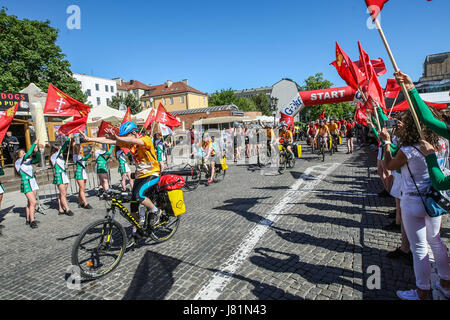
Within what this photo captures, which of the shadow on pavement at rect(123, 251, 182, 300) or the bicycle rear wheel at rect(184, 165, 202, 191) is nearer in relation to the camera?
the shadow on pavement at rect(123, 251, 182, 300)

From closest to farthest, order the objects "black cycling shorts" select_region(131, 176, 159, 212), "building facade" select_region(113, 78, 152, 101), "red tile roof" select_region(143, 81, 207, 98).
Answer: "black cycling shorts" select_region(131, 176, 159, 212)
"red tile roof" select_region(143, 81, 207, 98)
"building facade" select_region(113, 78, 152, 101)

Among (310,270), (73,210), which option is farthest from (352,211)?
(73,210)

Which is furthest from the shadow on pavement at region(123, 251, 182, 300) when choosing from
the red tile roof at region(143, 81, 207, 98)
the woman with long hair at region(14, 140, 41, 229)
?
the red tile roof at region(143, 81, 207, 98)

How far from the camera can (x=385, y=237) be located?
13.4 ft

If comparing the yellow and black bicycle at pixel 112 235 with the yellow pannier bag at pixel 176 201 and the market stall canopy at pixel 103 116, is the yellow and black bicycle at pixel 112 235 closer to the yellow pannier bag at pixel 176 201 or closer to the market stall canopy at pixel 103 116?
the yellow pannier bag at pixel 176 201

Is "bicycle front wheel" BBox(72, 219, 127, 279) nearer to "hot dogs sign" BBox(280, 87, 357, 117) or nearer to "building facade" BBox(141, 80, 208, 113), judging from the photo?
"hot dogs sign" BBox(280, 87, 357, 117)

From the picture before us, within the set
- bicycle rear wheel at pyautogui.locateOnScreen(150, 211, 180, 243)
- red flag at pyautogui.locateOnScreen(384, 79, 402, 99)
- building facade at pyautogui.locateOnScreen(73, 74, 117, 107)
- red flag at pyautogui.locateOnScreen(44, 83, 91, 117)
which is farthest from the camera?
building facade at pyautogui.locateOnScreen(73, 74, 117, 107)

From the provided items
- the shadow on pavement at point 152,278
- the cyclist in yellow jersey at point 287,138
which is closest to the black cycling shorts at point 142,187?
the shadow on pavement at point 152,278

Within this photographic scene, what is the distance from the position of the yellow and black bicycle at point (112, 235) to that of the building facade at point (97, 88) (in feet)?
218

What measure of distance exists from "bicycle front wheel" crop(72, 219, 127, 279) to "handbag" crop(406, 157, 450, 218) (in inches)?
138

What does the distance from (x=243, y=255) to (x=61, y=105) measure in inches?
191

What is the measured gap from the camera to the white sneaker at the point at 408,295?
2.53 m

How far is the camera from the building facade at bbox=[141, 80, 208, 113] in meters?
63.3
